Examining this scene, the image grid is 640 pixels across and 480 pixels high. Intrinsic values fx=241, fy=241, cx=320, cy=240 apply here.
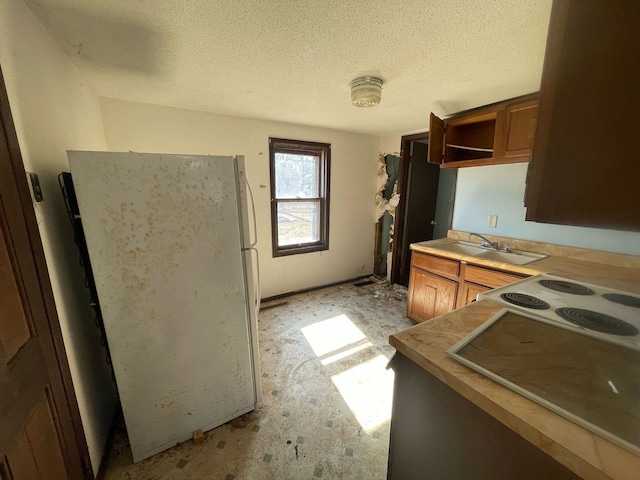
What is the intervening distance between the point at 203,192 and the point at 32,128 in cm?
69

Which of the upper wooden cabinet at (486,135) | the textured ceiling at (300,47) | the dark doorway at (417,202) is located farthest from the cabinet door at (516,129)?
the dark doorway at (417,202)

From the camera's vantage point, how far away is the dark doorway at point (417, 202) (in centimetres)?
334

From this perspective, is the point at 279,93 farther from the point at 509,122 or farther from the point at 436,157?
the point at 509,122

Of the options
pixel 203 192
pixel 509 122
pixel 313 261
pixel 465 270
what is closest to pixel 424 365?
pixel 203 192

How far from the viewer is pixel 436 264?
2264 mm

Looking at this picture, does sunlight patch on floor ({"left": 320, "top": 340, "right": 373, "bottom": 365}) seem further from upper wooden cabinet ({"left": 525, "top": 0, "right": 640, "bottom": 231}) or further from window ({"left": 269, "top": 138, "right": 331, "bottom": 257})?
upper wooden cabinet ({"left": 525, "top": 0, "right": 640, "bottom": 231})

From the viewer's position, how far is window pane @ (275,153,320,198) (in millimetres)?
3006

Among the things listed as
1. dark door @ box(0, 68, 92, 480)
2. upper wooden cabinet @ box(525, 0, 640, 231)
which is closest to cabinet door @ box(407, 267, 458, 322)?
upper wooden cabinet @ box(525, 0, 640, 231)

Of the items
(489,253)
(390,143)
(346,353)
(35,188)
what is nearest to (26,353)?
(35,188)

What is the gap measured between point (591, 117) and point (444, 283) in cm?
190

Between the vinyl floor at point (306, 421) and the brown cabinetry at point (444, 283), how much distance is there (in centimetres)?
33

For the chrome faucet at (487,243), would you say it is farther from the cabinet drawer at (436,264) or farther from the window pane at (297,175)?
the window pane at (297,175)

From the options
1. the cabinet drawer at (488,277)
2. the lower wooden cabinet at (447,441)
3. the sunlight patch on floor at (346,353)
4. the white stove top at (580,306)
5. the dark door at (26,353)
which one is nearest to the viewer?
the lower wooden cabinet at (447,441)

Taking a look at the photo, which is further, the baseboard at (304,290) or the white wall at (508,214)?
the baseboard at (304,290)
